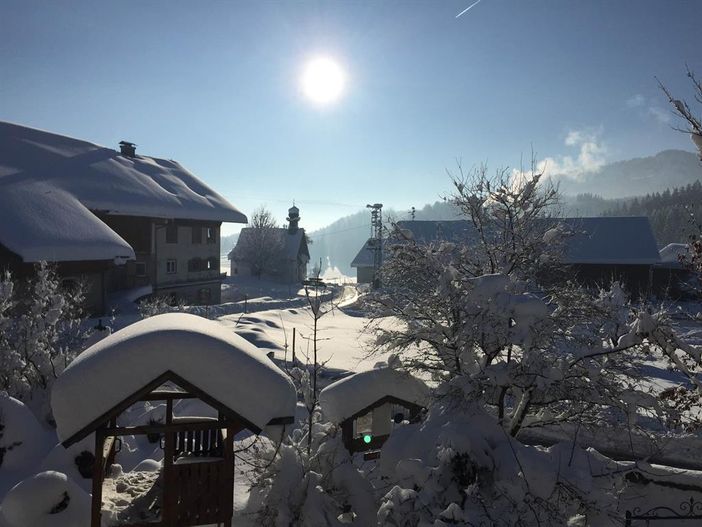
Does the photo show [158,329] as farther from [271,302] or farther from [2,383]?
[271,302]

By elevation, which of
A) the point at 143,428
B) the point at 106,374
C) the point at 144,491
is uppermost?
the point at 106,374

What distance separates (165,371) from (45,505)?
4.53 m

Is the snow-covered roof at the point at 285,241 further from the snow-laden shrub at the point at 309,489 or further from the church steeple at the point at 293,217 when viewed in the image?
Result: the snow-laden shrub at the point at 309,489

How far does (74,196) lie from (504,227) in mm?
22142

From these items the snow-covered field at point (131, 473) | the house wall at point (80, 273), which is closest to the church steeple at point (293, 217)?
the house wall at point (80, 273)

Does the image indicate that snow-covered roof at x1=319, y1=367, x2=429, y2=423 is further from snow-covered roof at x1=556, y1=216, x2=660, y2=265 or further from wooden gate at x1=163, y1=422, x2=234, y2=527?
snow-covered roof at x1=556, y1=216, x2=660, y2=265

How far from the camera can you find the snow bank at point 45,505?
323 inches

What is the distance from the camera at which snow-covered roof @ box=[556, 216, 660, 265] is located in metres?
39.5

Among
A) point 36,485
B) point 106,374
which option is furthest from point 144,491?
point 106,374

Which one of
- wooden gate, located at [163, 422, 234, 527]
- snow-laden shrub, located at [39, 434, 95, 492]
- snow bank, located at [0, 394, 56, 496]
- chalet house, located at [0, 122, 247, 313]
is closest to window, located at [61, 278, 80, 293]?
chalet house, located at [0, 122, 247, 313]

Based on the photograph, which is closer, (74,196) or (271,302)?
(74,196)

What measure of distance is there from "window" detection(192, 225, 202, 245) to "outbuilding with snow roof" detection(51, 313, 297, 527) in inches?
1062

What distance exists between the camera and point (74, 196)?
76.8 ft

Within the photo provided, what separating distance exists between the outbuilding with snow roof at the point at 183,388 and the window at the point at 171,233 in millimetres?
24984
